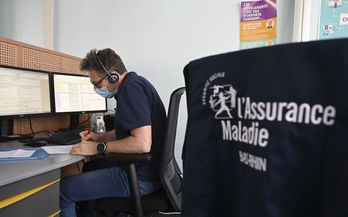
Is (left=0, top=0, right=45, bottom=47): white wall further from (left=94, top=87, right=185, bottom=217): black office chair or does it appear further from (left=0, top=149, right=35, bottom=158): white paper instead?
(left=94, top=87, right=185, bottom=217): black office chair

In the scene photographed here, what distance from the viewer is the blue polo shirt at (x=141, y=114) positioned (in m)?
1.10

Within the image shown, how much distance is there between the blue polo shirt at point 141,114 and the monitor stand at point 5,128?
0.69 metres

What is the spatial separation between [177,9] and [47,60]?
102 centimetres

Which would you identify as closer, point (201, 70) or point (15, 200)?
point (201, 70)

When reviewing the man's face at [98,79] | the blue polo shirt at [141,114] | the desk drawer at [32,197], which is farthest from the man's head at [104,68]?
the desk drawer at [32,197]

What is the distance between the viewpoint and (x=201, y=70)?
1.89 ft

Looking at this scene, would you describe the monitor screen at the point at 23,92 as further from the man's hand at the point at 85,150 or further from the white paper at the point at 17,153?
the man's hand at the point at 85,150

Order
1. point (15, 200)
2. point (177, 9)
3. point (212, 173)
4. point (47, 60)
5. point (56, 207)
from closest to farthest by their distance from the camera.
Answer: point (212, 173), point (15, 200), point (56, 207), point (47, 60), point (177, 9)

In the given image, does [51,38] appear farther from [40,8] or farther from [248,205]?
[248,205]

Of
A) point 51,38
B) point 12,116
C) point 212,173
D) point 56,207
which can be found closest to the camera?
point 212,173

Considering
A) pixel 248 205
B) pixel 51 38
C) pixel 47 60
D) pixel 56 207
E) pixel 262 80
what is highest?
pixel 51 38

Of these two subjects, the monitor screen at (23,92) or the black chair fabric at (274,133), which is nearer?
the black chair fabric at (274,133)

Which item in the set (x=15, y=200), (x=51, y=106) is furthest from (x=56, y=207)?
(x=51, y=106)

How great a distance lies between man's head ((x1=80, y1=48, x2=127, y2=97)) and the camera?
1.28 metres
